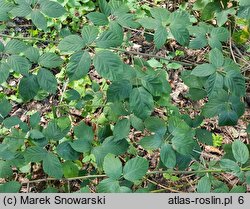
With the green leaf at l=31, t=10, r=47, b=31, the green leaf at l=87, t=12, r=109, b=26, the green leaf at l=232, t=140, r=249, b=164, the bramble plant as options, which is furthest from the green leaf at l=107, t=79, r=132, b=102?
the green leaf at l=232, t=140, r=249, b=164

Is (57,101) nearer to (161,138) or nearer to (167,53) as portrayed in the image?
(167,53)

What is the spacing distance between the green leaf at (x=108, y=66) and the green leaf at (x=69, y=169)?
1.61ft

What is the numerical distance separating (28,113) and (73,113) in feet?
1.15

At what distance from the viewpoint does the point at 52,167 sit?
1486mm

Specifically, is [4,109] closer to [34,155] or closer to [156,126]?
[34,155]

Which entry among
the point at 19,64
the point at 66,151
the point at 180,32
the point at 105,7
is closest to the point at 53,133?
the point at 66,151

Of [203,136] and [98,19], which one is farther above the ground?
[98,19]

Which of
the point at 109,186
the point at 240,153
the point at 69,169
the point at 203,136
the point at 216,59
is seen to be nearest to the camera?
the point at 109,186

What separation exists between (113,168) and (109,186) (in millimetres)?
65

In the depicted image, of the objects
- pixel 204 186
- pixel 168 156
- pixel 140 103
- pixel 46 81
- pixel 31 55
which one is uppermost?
pixel 31 55

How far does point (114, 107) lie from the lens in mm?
1737

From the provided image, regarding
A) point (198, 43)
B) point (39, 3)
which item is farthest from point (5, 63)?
point (198, 43)

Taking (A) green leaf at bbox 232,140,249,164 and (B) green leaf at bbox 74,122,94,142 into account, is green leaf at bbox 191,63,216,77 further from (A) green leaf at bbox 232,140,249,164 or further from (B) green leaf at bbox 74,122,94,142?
(B) green leaf at bbox 74,122,94,142

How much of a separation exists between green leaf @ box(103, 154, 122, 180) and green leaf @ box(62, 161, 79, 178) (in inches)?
12.8
